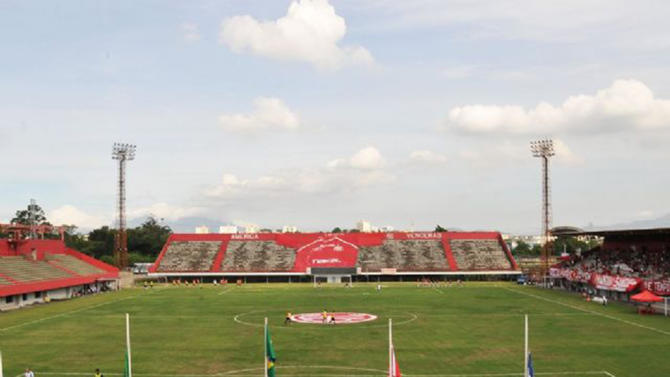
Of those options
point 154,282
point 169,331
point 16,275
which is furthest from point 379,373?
point 154,282

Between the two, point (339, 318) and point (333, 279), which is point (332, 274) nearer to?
point (333, 279)

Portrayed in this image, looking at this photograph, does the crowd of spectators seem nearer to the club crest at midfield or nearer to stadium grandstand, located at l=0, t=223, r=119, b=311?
the club crest at midfield

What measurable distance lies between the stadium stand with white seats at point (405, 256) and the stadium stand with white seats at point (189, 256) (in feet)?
98.0

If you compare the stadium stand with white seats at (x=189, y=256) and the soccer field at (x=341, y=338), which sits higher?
the stadium stand with white seats at (x=189, y=256)

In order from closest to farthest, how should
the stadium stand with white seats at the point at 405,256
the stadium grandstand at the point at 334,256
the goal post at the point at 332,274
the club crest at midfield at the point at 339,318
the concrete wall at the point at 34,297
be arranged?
the club crest at midfield at the point at 339,318 < the concrete wall at the point at 34,297 < the goal post at the point at 332,274 < the stadium grandstand at the point at 334,256 < the stadium stand with white seats at the point at 405,256

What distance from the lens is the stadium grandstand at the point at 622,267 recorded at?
77.9 m

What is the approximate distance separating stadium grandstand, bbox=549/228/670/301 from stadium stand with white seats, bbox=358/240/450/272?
25.2m

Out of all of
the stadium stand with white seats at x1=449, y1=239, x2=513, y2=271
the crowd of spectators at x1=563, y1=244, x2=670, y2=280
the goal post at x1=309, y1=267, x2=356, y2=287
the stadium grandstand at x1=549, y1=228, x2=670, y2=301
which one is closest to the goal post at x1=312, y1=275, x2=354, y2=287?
the goal post at x1=309, y1=267, x2=356, y2=287

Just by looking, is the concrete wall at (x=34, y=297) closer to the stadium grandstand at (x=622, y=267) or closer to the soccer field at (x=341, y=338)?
the soccer field at (x=341, y=338)

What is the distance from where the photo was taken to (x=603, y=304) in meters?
77.4

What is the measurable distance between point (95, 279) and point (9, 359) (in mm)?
61763

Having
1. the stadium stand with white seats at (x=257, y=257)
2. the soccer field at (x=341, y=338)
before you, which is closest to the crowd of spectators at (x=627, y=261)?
the soccer field at (x=341, y=338)

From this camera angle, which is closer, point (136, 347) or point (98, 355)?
point (98, 355)

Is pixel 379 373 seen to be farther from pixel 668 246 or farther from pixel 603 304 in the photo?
pixel 668 246
